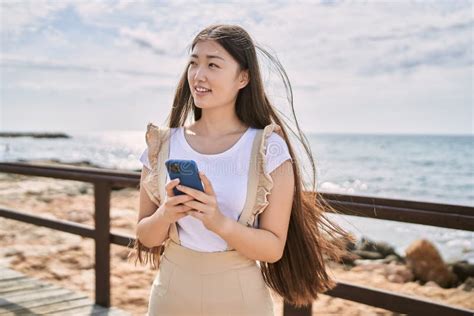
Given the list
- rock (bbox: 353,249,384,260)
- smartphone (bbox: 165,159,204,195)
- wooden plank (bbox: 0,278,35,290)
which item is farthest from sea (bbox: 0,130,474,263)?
smartphone (bbox: 165,159,204,195)

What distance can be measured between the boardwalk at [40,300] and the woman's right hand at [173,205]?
80.7 inches

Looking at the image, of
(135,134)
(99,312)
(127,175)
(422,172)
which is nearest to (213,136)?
(127,175)

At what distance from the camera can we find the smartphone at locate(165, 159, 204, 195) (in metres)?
1.37

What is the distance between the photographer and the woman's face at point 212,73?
5.16 ft

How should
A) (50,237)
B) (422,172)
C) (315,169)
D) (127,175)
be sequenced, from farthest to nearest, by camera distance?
(422,172) < (50,237) < (127,175) < (315,169)

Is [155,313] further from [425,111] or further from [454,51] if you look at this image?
[425,111]

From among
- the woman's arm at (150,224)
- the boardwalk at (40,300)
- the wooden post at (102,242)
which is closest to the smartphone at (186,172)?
the woman's arm at (150,224)

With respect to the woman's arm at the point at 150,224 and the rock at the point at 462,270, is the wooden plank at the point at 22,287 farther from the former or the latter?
the rock at the point at 462,270

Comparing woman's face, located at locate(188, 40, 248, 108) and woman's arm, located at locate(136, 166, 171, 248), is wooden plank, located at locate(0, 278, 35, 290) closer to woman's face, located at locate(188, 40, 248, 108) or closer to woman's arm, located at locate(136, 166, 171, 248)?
woman's arm, located at locate(136, 166, 171, 248)

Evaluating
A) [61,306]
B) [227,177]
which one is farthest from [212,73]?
[61,306]

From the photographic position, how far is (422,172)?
2962 centimetres

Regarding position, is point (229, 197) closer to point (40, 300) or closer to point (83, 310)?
point (83, 310)

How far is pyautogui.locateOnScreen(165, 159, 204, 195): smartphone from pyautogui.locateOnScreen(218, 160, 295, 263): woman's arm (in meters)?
0.18

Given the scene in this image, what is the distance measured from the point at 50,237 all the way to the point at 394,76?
Answer: 35.3m
